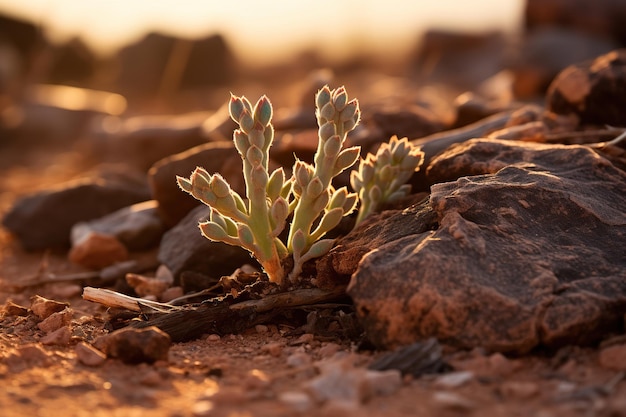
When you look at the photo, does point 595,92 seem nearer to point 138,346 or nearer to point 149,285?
point 149,285

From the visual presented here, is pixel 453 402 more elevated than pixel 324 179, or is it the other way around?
pixel 324 179

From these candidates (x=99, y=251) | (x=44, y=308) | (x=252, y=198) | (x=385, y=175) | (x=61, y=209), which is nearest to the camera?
(x=252, y=198)

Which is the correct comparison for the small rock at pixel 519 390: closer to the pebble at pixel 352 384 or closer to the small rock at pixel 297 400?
the pebble at pixel 352 384

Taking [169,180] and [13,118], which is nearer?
[169,180]

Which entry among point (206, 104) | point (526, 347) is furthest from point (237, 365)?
point (206, 104)

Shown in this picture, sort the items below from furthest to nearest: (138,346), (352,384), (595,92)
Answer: (595,92) < (138,346) < (352,384)

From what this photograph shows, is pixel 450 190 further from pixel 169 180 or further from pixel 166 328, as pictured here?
pixel 169 180

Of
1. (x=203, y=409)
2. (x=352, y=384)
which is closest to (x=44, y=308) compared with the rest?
(x=203, y=409)
